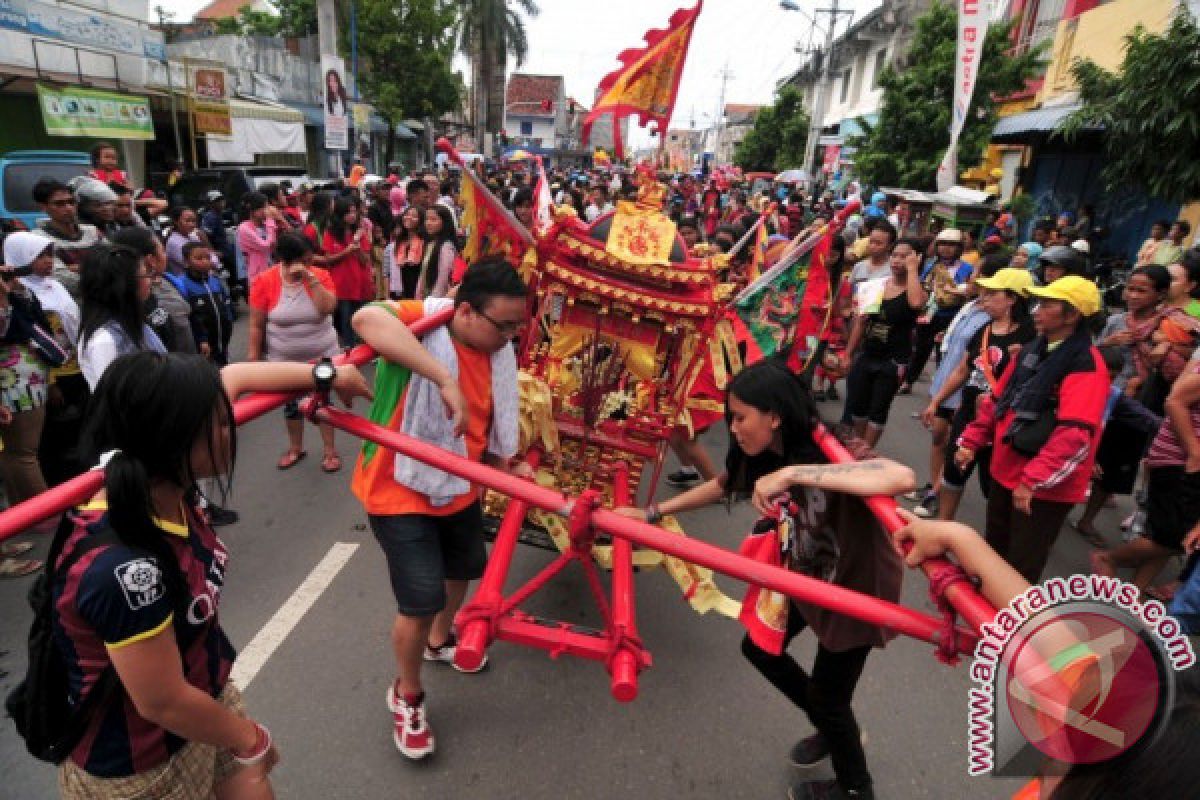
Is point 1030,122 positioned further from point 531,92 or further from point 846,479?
point 531,92

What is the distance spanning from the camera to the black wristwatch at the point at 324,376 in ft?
6.47

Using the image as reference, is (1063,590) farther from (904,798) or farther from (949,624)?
(904,798)

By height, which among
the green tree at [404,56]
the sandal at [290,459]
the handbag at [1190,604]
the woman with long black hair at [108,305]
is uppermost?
the green tree at [404,56]

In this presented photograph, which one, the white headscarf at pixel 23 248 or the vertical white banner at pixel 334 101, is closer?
the white headscarf at pixel 23 248

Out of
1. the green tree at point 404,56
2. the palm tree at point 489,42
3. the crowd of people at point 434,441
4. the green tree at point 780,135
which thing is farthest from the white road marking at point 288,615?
the palm tree at point 489,42

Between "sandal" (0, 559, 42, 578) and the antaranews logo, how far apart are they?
4.57 meters

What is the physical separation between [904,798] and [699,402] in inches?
81.8

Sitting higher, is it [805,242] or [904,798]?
[805,242]

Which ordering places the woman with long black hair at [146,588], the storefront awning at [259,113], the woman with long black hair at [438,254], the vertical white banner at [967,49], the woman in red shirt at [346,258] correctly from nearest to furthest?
the woman with long black hair at [146,588], the woman with long black hair at [438,254], the woman in red shirt at [346,258], the vertical white banner at [967,49], the storefront awning at [259,113]

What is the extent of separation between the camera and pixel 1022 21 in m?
17.6

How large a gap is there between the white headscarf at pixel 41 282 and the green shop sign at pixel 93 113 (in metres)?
10.5

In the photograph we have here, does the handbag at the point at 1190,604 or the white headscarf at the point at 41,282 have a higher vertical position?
the white headscarf at the point at 41,282

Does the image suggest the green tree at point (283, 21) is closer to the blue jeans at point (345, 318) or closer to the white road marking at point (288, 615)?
the blue jeans at point (345, 318)

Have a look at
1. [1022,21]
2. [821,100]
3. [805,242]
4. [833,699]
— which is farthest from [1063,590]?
[821,100]
